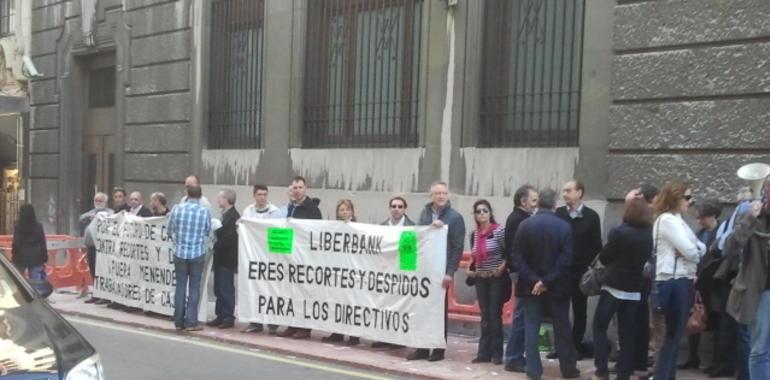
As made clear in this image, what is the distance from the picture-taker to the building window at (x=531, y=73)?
419 inches

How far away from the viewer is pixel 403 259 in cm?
909

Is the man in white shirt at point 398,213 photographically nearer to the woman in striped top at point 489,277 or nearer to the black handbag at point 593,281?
the woman in striped top at point 489,277

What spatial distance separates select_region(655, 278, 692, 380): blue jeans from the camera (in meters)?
7.29

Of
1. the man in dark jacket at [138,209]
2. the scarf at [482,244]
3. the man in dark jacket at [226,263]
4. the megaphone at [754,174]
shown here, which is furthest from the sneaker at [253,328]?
the megaphone at [754,174]

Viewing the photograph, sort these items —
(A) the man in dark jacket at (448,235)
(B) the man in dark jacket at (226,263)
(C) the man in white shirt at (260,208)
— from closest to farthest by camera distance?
(A) the man in dark jacket at (448,235) < (C) the man in white shirt at (260,208) < (B) the man in dark jacket at (226,263)

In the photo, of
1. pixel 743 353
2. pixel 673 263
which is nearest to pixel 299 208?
pixel 673 263

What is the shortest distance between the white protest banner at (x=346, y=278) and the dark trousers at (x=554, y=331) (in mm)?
1150

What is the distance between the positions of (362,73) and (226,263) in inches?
165

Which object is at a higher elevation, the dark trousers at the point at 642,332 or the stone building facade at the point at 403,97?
the stone building facade at the point at 403,97

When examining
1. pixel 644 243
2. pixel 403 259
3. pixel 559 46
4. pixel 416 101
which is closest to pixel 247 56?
pixel 416 101

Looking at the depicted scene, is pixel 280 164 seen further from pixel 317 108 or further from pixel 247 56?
pixel 247 56

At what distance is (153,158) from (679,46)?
11290 millimetres

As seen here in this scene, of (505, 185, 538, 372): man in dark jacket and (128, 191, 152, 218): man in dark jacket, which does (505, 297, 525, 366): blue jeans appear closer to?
(505, 185, 538, 372): man in dark jacket

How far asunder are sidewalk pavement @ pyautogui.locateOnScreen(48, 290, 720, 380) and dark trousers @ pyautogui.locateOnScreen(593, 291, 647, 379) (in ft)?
1.55
